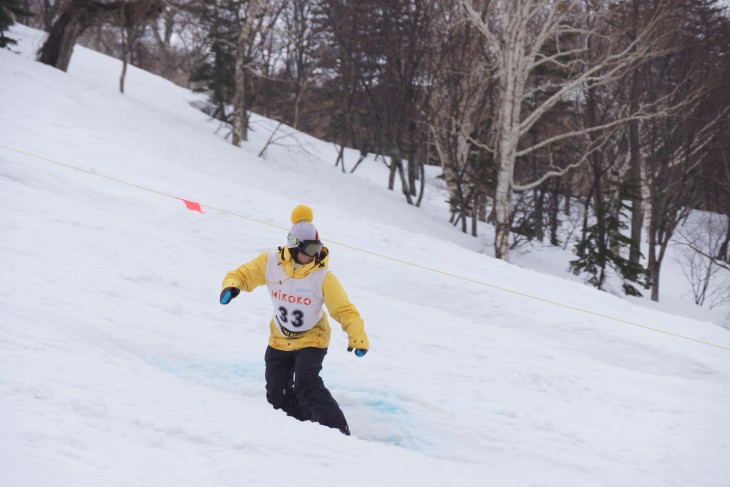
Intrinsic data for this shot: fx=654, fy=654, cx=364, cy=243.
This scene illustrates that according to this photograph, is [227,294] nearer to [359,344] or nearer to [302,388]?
[302,388]

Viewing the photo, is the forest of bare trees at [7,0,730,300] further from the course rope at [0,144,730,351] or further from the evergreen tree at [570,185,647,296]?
the course rope at [0,144,730,351]

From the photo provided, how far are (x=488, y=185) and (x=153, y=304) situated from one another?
52.7 feet

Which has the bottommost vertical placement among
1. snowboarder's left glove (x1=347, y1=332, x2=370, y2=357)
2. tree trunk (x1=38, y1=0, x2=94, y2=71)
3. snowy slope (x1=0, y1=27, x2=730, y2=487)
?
snowy slope (x1=0, y1=27, x2=730, y2=487)

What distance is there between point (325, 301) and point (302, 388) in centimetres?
65

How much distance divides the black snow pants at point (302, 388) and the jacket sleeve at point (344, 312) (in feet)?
1.17

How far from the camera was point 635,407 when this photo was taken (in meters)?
6.32

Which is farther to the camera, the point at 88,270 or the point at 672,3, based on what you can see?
the point at 672,3

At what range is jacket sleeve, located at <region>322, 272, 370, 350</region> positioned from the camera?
14.4 feet

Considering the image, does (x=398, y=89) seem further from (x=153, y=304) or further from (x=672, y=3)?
(x=153, y=304)

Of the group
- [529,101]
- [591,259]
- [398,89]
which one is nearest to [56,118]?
[398,89]

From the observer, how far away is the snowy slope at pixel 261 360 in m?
3.59

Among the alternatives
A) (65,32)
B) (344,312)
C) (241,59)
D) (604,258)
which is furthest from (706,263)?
(344,312)

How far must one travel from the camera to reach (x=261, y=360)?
6301mm

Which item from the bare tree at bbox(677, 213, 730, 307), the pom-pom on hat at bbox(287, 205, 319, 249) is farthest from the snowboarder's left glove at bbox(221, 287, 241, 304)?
the bare tree at bbox(677, 213, 730, 307)
